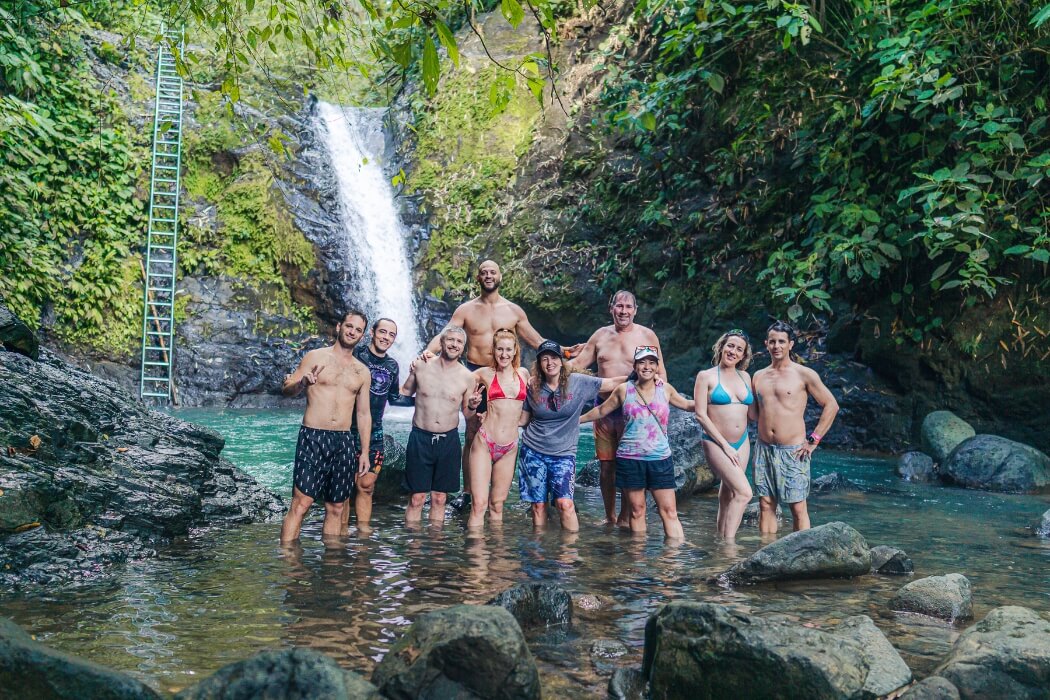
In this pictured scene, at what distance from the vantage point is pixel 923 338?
1109 cm

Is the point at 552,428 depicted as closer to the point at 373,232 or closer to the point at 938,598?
the point at 938,598

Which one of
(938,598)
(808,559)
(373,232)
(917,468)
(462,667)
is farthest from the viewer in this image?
(373,232)

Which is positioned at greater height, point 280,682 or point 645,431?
point 645,431

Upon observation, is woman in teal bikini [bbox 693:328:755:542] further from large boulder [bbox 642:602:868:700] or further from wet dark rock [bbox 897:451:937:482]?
wet dark rock [bbox 897:451:937:482]

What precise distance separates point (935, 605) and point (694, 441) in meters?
4.71

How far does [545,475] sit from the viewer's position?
6992 mm

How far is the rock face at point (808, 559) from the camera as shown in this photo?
5.41 meters

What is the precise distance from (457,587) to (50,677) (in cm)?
261

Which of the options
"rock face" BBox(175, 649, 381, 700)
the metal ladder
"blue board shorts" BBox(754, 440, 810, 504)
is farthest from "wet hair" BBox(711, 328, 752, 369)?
the metal ladder

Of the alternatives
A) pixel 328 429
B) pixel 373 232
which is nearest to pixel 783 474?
pixel 328 429

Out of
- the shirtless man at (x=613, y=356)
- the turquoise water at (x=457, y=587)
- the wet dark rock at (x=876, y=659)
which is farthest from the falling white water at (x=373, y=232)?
the wet dark rock at (x=876, y=659)

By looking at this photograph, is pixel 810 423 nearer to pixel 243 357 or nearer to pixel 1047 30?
pixel 1047 30

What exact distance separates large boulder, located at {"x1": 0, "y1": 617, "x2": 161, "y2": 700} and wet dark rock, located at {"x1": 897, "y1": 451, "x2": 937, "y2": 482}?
9191 mm

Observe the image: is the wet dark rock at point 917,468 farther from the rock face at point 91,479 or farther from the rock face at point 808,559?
the rock face at point 91,479
